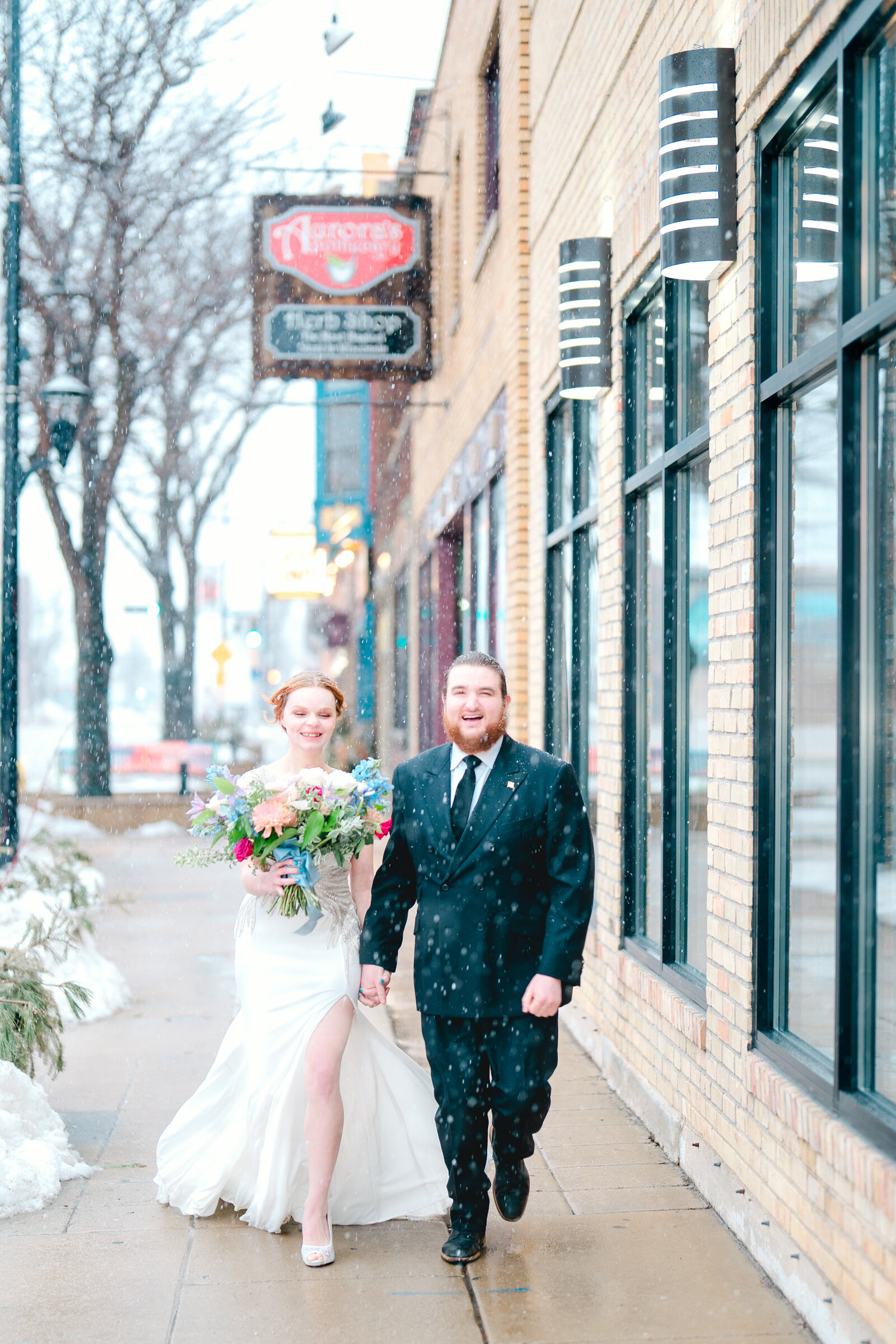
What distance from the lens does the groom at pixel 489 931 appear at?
4.45 meters

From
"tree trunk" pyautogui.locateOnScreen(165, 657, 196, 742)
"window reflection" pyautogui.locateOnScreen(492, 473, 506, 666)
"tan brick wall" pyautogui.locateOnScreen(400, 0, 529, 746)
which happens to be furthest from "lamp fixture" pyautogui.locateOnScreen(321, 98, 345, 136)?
"tree trunk" pyautogui.locateOnScreen(165, 657, 196, 742)

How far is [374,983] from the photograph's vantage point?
460 centimetres

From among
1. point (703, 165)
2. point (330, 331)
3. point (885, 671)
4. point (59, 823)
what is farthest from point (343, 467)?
point (885, 671)

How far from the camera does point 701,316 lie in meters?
5.76

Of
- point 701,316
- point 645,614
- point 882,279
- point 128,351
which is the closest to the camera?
point 882,279

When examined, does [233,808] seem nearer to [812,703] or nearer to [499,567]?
[812,703]

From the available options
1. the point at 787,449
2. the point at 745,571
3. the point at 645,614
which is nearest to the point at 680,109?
the point at 787,449

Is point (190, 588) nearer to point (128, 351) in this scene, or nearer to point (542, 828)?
point (128, 351)

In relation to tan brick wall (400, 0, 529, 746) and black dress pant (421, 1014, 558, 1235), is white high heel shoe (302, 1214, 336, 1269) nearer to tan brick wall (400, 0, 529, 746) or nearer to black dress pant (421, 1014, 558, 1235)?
black dress pant (421, 1014, 558, 1235)

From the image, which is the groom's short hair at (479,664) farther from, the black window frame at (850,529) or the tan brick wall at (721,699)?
the black window frame at (850,529)

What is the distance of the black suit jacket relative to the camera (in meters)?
4.43

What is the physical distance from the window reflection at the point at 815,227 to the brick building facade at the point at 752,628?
13 mm

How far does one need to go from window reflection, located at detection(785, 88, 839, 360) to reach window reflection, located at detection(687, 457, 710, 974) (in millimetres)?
1234

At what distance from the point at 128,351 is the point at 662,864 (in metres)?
16.7
